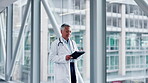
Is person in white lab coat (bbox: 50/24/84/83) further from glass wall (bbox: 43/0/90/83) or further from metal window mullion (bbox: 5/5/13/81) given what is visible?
metal window mullion (bbox: 5/5/13/81)

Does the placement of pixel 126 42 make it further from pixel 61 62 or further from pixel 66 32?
pixel 61 62

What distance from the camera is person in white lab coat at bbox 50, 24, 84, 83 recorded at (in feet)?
11.6

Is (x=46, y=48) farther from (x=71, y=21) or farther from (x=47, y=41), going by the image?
(x=71, y=21)

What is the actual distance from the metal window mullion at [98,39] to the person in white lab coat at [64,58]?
0.38 meters

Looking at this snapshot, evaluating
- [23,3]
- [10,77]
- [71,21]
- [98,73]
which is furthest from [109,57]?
[10,77]

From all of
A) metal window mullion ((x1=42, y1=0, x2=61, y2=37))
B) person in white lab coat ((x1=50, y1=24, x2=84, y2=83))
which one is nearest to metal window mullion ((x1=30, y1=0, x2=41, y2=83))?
metal window mullion ((x1=42, y1=0, x2=61, y2=37))

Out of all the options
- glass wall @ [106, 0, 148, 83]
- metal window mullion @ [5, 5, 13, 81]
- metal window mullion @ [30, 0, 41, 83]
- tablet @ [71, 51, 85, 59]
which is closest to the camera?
glass wall @ [106, 0, 148, 83]

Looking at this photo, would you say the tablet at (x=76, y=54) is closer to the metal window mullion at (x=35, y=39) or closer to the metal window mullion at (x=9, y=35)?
the metal window mullion at (x=35, y=39)

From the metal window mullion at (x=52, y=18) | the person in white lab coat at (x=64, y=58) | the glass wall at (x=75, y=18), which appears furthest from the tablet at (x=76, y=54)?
the metal window mullion at (x=52, y=18)

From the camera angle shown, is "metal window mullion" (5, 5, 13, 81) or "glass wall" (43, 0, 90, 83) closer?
"glass wall" (43, 0, 90, 83)

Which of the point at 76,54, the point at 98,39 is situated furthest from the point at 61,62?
the point at 98,39

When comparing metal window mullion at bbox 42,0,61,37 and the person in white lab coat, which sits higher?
metal window mullion at bbox 42,0,61,37

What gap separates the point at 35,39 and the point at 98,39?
8.66ft

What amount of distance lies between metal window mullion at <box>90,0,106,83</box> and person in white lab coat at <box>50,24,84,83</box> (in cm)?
38
